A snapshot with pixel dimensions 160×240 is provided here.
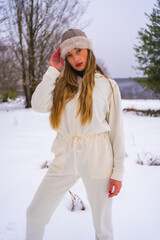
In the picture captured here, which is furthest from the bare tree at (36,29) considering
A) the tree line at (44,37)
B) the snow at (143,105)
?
the snow at (143,105)

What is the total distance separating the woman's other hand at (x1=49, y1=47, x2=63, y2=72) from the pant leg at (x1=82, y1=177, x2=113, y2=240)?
2.64 ft

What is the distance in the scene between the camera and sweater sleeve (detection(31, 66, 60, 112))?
3.87ft

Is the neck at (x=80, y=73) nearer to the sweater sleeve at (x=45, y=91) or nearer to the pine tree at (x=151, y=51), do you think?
the sweater sleeve at (x=45, y=91)

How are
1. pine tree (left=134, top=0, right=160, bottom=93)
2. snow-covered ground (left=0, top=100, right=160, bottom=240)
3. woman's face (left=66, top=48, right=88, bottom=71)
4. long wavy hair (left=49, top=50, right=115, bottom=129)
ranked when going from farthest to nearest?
pine tree (left=134, top=0, right=160, bottom=93), snow-covered ground (left=0, top=100, right=160, bottom=240), woman's face (left=66, top=48, right=88, bottom=71), long wavy hair (left=49, top=50, right=115, bottom=129)

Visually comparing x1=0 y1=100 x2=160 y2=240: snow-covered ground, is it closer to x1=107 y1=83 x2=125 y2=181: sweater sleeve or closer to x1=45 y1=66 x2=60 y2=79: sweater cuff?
x1=107 y1=83 x2=125 y2=181: sweater sleeve

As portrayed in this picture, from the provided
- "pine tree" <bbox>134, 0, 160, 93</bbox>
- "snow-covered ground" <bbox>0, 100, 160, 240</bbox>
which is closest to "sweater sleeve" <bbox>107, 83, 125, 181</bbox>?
"snow-covered ground" <bbox>0, 100, 160, 240</bbox>

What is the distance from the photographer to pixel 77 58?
4.05 ft

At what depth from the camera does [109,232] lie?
49.4 inches

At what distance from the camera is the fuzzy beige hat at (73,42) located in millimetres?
1238

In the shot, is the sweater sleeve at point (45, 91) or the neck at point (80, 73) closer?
the sweater sleeve at point (45, 91)

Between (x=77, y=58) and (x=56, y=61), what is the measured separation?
0.57 feet

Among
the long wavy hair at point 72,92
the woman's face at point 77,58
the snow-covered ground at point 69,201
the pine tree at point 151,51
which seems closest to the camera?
the long wavy hair at point 72,92

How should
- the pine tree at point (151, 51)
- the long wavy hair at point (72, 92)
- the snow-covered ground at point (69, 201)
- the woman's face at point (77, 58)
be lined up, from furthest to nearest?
the pine tree at point (151, 51), the snow-covered ground at point (69, 201), the woman's face at point (77, 58), the long wavy hair at point (72, 92)

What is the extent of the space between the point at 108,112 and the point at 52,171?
1.87ft
